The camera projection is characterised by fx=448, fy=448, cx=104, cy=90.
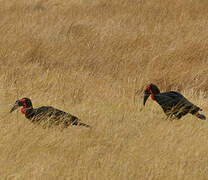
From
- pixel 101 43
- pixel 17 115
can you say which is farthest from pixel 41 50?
pixel 17 115

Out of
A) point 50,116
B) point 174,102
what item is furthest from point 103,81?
point 50,116

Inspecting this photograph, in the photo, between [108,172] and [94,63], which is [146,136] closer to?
[108,172]

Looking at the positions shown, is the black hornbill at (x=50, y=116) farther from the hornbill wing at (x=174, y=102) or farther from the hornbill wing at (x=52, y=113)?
the hornbill wing at (x=174, y=102)

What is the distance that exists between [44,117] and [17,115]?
35cm

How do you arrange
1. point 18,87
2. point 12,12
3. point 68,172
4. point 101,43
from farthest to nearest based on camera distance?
point 12,12, point 101,43, point 18,87, point 68,172

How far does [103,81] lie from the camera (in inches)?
263

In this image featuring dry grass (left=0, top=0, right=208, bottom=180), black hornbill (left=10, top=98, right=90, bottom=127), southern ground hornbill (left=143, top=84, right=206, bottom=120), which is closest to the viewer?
dry grass (left=0, top=0, right=208, bottom=180)

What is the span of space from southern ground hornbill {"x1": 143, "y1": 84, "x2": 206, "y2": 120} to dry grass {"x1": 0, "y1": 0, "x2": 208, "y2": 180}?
4.0 inches

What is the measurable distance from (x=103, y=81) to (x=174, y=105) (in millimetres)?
1761

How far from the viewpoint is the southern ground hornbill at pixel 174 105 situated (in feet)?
16.4

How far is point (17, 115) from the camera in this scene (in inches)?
186

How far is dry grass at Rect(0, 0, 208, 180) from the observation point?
3775 millimetres

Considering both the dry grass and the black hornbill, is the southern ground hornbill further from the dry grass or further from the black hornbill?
the black hornbill

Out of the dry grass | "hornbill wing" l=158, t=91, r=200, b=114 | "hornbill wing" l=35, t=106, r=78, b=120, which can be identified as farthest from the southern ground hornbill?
"hornbill wing" l=35, t=106, r=78, b=120
